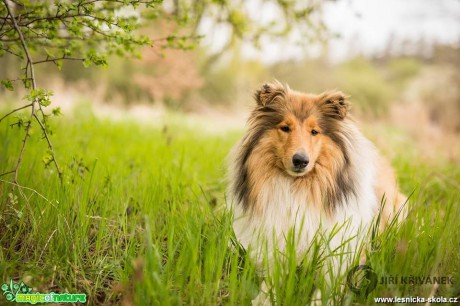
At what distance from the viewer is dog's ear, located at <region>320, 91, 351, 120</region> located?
301 centimetres

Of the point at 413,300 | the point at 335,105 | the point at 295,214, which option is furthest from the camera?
the point at 335,105

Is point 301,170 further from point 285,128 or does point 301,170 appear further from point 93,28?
point 93,28

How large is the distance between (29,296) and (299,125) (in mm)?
2118

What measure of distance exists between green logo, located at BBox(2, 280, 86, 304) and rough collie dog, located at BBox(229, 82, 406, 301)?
125 cm

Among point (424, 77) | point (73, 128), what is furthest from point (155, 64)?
point (424, 77)

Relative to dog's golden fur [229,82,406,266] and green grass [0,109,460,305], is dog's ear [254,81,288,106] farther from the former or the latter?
green grass [0,109,460,305]

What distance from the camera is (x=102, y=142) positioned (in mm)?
5844

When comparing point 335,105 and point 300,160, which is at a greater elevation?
point 335,105

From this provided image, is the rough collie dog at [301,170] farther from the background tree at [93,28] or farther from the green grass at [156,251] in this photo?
the background tree at [93,28]

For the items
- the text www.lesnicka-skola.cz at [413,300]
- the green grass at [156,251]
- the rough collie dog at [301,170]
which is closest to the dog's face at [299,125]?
the rough collie dog at [301,170]

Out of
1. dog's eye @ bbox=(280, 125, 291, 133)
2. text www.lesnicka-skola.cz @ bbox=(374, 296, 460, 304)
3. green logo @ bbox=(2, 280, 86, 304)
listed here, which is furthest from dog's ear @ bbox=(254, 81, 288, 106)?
green logo @ bbox=(2, 280, 86, 304)

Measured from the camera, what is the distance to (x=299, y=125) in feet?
9.46

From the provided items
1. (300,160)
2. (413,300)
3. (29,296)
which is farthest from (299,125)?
(29,296)

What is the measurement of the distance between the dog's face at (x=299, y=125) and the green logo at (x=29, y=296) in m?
1.70
